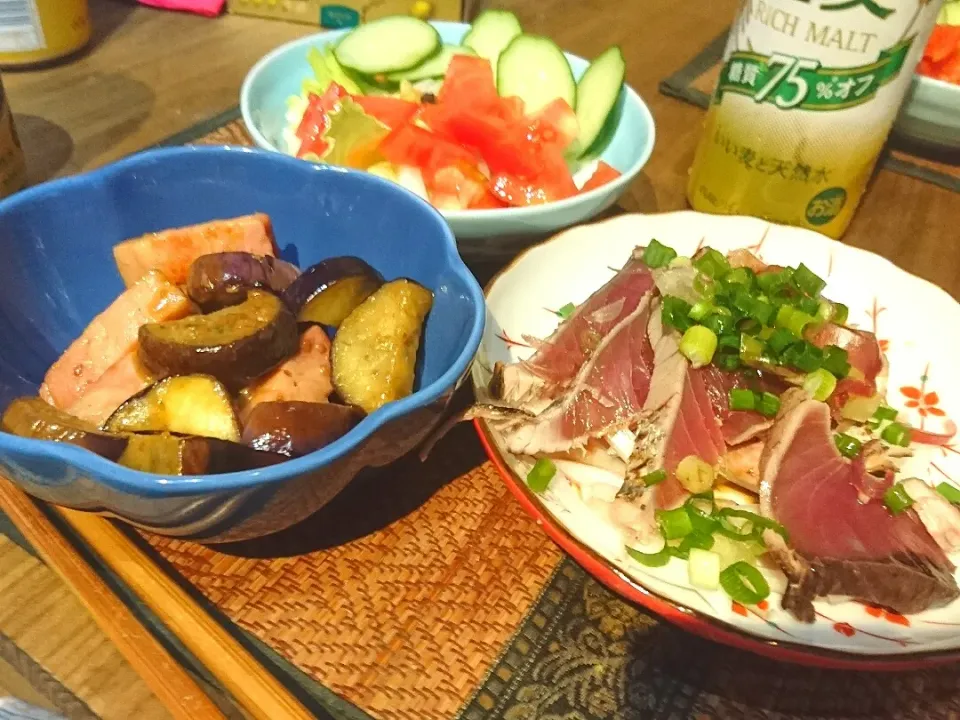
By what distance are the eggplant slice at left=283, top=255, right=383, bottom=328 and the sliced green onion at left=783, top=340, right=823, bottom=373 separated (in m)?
0.55

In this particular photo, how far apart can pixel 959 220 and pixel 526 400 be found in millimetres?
1063

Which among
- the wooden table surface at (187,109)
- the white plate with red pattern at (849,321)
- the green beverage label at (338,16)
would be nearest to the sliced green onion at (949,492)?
the white plate with red pattern at (849,321)

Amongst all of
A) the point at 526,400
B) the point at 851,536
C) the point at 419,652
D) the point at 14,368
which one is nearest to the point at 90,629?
the point at 14,368

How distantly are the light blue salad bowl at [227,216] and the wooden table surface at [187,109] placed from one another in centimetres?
31

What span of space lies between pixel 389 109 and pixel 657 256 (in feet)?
1.75

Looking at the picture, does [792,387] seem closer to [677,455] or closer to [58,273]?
[677,455]

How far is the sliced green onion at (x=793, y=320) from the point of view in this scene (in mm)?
1007

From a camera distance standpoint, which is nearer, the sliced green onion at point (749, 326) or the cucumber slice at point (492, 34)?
the sliced green onion at point (749, 326)

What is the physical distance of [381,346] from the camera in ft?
2.71

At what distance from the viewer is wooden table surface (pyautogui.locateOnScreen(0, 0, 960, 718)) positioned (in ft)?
2.97

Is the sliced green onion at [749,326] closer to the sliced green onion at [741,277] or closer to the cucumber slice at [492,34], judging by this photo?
the sliced green onion at [741,277]

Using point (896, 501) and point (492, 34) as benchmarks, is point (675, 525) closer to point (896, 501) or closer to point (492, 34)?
point (896, 501)

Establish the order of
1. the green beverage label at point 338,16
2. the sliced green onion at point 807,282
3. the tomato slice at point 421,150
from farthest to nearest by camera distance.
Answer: the green beverage label at point 338,16, the tomato slice at point 421,150, the sliced green onion at point 807,282

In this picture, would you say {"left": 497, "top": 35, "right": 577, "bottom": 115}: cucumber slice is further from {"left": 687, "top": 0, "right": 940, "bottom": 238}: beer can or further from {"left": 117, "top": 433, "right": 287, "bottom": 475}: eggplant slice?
{"left": 117, "top": 433, "right": 287, "bottom": 475}: eggplant slice
